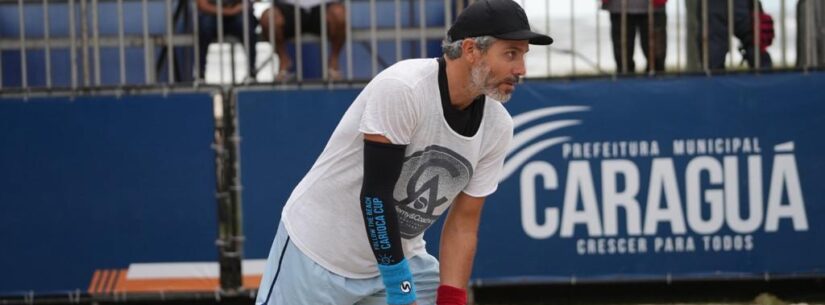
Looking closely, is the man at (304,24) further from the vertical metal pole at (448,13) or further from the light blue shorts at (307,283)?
the light blue shorts at (307,283)

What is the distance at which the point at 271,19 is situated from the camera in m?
8.23

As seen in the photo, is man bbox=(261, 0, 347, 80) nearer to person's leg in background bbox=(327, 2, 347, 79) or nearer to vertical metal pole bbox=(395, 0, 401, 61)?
person's leg in background bbox=(327, 2, 347, 79)

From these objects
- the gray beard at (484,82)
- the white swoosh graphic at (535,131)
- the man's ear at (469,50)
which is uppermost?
the man's ear at (469,50)

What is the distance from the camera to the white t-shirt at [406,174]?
14.2 ft

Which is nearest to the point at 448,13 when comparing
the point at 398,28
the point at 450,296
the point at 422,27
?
the point at 422,27

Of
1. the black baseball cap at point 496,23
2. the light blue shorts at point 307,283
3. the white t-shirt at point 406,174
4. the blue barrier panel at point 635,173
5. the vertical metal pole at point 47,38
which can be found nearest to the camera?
the black baseball cap at point 496,23

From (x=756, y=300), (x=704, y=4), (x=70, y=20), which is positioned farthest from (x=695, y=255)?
(x=70, y=20)

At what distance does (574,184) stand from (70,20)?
3.01 m

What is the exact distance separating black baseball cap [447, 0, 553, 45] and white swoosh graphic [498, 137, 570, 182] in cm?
397

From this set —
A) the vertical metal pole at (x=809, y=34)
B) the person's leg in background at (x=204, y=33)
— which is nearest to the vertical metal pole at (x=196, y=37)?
the person's leg in background at (x=204, y=33)

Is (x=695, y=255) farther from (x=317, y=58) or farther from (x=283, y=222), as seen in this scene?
(x=283, y=222)

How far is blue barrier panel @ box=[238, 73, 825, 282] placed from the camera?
826 centimetres

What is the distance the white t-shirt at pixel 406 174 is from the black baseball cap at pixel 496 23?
6.7 inches

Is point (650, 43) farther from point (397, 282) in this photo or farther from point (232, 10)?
point (397, 282)
